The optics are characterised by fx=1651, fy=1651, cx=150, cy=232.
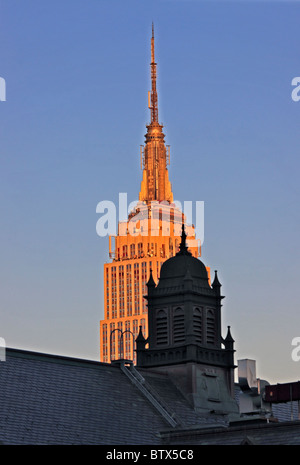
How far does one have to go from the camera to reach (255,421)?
128500 millimetres

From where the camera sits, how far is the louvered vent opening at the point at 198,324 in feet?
525

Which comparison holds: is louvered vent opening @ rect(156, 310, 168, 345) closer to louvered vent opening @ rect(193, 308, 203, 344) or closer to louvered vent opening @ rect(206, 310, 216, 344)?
louvered vent opening @ rect(193, 308, 203, 344)

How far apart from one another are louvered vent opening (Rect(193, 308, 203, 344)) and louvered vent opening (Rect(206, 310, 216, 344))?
1125 millimetres

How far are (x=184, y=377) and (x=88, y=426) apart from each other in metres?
25.1

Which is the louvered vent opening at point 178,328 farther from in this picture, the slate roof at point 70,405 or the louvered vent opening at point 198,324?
the slate roof at point 70,405

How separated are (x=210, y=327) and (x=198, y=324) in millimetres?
2072

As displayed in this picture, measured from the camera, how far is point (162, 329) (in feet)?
527

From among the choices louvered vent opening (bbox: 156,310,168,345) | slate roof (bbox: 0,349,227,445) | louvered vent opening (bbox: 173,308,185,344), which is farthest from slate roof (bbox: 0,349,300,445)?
louvered vent opening (bbox: 156,310,168,345)

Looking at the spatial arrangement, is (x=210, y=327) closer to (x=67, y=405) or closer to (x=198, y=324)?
(x=198, y=324)

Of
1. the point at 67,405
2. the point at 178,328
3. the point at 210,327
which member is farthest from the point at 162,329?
the point at 67,405

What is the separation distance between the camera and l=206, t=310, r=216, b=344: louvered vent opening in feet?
530

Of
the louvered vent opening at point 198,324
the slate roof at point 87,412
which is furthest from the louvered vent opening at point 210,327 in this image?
the slate roof at point 87,412

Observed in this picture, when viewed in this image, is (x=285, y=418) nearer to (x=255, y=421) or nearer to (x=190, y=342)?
(x=190, y=342)
